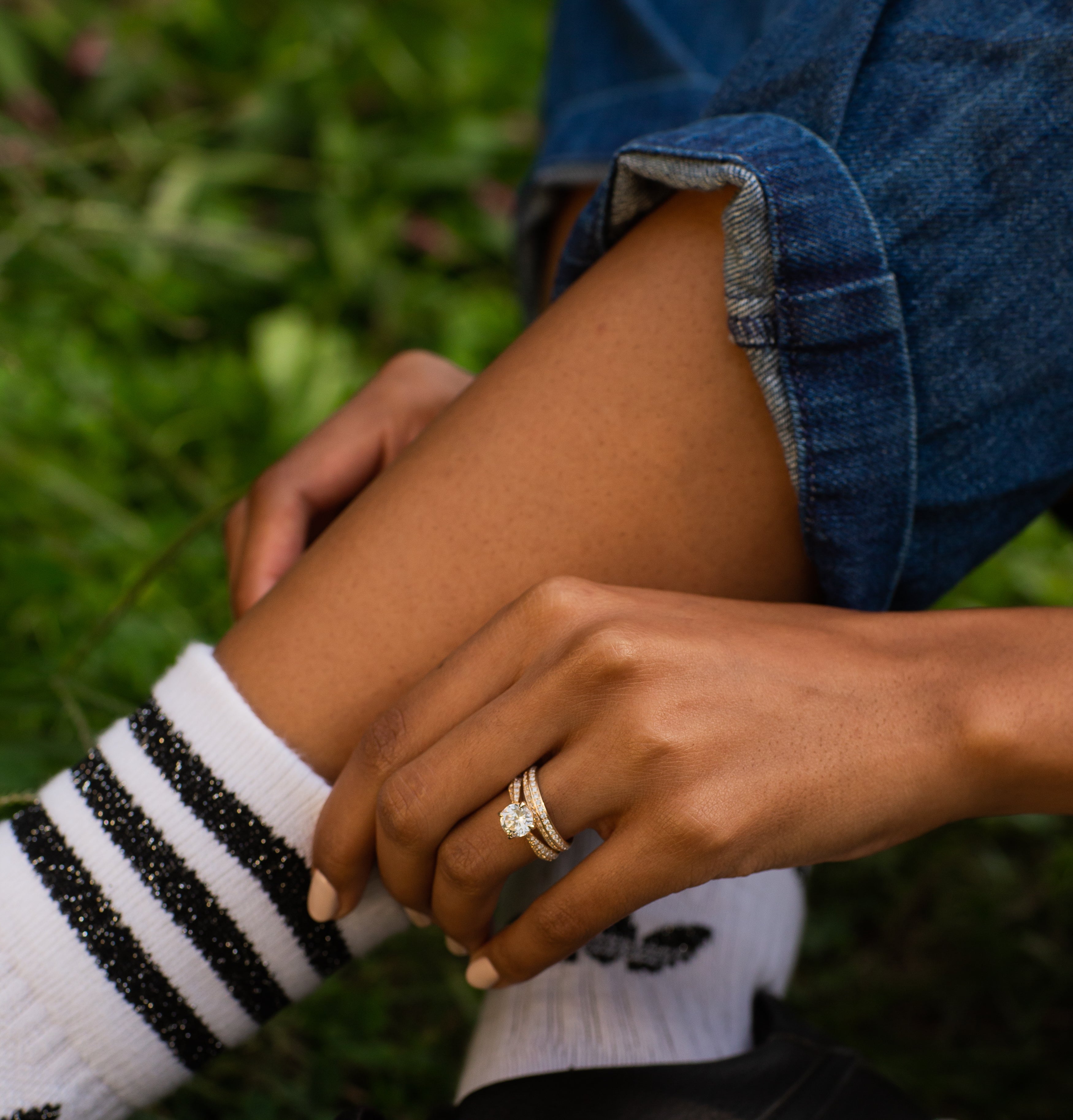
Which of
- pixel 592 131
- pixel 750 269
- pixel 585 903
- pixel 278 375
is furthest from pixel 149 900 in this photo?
pixel 278 375

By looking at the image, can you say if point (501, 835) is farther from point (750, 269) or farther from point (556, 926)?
Answer: point (750, 269)

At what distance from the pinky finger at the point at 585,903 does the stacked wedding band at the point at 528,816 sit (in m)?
0.02

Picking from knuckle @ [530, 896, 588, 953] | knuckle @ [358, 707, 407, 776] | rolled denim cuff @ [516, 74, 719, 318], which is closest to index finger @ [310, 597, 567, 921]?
knuckle @ [358, 707, 407, 776]

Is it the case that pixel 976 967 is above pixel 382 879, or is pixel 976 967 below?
below

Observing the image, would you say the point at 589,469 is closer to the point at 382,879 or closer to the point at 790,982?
the point at 382,879

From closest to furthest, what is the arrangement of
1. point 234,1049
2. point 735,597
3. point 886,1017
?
point 735,597, point 234,1049, point 886,1017

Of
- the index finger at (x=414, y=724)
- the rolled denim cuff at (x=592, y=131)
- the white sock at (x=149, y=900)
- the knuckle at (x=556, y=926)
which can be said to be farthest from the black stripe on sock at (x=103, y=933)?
the rolled denim cuff at (x=592, y=131)

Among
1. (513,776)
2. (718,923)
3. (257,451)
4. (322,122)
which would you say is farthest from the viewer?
(322,122)

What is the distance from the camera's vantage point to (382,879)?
57 centimetres

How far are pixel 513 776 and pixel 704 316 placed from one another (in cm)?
28

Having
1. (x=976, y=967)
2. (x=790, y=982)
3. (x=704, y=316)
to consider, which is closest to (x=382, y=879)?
(x=704, y=316)

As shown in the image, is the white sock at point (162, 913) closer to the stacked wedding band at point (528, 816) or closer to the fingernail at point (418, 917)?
the fingernail at point (418, 917)

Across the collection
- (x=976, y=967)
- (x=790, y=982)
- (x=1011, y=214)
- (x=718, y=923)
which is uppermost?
(x=1011, y=214)

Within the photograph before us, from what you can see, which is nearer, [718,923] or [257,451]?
[718,923]
